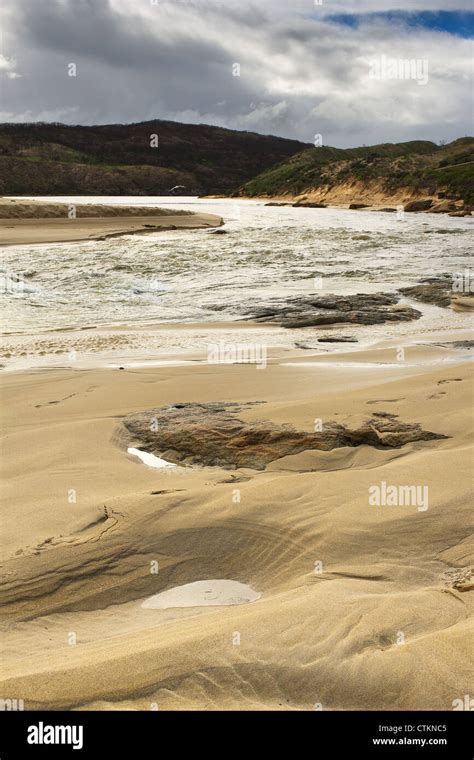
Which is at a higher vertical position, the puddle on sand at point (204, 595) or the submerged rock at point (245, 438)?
the submerged rock at point (245, 438)

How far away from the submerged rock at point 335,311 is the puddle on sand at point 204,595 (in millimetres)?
6887

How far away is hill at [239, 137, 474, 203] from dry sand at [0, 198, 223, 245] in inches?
847

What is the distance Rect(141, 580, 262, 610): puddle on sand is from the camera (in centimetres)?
314

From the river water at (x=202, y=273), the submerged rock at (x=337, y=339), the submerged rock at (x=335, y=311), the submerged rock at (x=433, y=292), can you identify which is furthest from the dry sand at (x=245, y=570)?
the submerged rock at (x=433, y=292)

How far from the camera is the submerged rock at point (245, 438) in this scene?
4.43m

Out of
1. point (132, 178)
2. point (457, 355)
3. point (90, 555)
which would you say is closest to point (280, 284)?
point (457, 355)

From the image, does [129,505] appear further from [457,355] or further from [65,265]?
[65,265]

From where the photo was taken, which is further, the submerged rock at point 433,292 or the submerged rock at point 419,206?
the submerged rock at point 419,206

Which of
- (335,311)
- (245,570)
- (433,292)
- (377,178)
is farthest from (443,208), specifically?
(245,570)

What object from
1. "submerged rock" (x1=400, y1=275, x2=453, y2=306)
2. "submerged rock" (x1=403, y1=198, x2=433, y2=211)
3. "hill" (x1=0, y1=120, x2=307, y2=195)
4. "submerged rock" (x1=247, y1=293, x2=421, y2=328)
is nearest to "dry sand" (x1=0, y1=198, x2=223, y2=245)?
"submerged rock" (x1=247, y1=293, x2=421, y2=328)

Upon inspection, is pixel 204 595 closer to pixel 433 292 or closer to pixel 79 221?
pixel 433 292

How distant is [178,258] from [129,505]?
13783mm

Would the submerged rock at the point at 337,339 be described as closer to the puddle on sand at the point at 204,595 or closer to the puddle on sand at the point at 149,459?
the puddle on sand at the point at 149,459

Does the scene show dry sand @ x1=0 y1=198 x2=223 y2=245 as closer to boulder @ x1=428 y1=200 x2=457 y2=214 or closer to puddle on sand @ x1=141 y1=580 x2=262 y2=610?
boulder @ x1=428 y1=200 x2=457 y2=214
